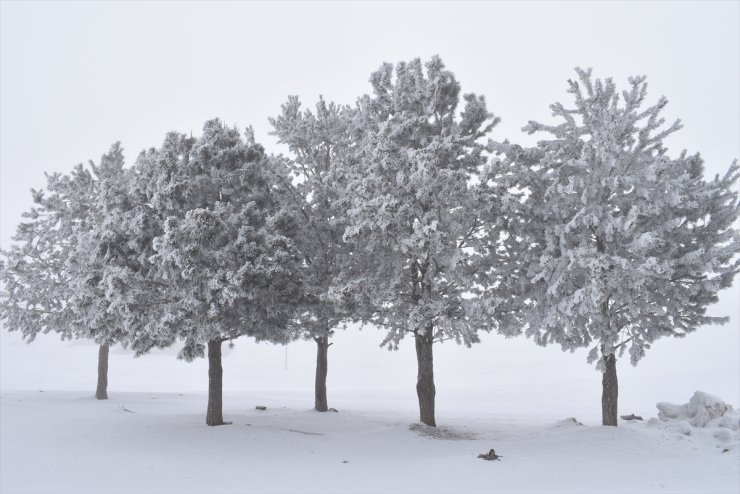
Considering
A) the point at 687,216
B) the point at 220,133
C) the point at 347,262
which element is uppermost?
the point at 220,133

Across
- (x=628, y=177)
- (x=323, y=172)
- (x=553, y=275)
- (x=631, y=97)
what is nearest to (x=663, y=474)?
(x=553, y=275)

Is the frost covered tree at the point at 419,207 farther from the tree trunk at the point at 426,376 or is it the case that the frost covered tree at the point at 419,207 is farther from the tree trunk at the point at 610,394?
the tree trunk at the point at 610,394

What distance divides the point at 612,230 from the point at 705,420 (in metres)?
7.31

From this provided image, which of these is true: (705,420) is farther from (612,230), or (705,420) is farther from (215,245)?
(215,245)

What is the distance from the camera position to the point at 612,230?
1466cm

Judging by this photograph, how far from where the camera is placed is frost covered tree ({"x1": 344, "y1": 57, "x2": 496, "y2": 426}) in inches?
591

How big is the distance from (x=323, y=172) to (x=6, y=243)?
142 metres

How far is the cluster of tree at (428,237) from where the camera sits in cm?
1423

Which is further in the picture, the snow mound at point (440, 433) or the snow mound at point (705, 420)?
the snow mound at point (440, 433)

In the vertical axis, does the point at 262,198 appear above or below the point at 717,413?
above

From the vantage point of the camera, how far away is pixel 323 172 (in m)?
20.2

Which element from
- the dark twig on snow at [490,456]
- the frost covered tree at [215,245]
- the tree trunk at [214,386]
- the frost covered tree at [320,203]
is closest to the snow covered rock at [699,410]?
the dark twig on snow at [490,456]

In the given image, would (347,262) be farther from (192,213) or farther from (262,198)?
(192,213)

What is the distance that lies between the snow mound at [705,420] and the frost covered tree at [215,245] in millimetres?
12352
